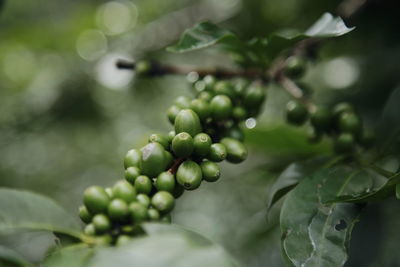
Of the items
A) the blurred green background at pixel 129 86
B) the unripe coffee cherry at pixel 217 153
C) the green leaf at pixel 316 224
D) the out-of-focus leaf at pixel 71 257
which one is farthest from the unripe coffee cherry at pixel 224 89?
the blurred green background at pixel 129 86

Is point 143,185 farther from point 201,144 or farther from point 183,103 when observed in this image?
point 183,103

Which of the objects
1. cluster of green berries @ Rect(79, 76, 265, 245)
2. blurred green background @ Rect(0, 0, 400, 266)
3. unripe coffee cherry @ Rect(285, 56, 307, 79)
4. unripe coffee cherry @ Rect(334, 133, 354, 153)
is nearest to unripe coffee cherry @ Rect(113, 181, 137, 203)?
cluster of green berries @ Rect(79, 76, 265, 245)

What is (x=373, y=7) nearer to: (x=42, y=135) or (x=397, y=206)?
(x=397, y=206)

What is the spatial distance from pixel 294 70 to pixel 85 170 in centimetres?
295

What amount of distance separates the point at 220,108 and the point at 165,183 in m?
0.47

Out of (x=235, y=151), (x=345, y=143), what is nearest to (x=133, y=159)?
(x=235, y=151)

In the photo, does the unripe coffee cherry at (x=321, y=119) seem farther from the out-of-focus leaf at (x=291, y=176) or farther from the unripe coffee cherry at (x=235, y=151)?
the unripe coffee cherry at (x=235, y=151)

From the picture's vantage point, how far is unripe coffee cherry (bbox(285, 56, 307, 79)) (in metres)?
2.33

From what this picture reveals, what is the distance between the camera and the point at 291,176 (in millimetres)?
1913

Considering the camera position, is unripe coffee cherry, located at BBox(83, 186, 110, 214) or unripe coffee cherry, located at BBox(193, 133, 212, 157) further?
unripe coffee cherry, located at BBox(193, 133, 212, 157)

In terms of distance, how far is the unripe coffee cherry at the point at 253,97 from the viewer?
2.06 meters

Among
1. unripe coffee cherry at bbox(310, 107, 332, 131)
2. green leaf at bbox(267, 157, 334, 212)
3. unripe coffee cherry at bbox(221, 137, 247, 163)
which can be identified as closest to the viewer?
unripe coffee cherry at bbox(221, 137, 247, 163)

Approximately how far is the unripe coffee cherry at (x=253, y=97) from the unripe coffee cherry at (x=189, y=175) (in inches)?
25.4

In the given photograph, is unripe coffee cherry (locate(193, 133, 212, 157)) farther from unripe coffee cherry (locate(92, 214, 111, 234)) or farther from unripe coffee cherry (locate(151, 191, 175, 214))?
unripe coffee cherry (locate(92, 214, 111, 234))
